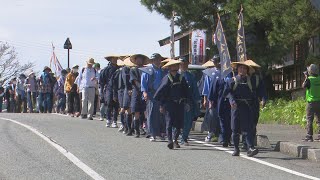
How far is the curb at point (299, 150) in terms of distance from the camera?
1144cm

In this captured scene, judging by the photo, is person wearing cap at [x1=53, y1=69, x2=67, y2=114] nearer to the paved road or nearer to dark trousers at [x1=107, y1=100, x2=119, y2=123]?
dark trousers at [x1=107, y1=100, x2=119, y2=123]

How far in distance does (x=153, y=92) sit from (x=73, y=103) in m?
9.10

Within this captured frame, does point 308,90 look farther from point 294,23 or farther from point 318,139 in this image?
point 294,23

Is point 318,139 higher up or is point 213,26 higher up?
point 213,26

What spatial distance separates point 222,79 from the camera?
13172mm

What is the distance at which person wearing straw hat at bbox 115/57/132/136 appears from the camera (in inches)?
583

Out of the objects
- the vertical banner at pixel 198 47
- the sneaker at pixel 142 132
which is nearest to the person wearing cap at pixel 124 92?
the sneaker at pixel 142 132

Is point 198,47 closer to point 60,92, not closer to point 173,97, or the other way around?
point 60,92

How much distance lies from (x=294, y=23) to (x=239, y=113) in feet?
29.9

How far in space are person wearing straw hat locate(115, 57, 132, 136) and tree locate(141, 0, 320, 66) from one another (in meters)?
6.99

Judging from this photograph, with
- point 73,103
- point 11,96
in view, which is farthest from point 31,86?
point 73,103

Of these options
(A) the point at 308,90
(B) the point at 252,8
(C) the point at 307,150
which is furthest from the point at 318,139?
(B) the point at 252,8

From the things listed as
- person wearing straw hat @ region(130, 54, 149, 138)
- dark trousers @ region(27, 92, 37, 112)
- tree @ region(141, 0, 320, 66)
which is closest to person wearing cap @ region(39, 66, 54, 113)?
dark trousers @ region(27, 92, 37, 112)

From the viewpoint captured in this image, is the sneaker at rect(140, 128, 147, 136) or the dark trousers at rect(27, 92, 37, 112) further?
the dark trousers at rect(27, 92, 37, 112)
